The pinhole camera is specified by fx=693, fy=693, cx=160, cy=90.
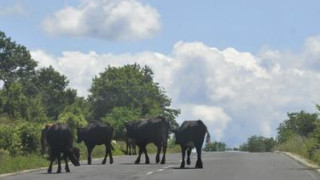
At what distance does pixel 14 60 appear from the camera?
110m

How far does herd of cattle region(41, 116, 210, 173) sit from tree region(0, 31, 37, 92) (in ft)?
253

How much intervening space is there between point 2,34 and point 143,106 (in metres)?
26.1

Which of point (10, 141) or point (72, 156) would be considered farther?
point (10, 141)

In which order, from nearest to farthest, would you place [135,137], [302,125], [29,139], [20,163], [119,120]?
[20,163]
[135,137]
[29,139]
[119,120]
[302,125]

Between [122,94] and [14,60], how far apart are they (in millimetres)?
18025

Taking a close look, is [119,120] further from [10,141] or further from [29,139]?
[10,141]

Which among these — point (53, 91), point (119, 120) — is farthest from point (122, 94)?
point (119, 120)

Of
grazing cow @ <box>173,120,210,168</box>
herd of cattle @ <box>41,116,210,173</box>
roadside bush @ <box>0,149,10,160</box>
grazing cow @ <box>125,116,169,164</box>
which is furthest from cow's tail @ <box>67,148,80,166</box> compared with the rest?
grazing cow @ <box>125,116,169,164</box>

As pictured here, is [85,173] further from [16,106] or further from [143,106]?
[143,106]

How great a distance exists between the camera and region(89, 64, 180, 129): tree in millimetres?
109000

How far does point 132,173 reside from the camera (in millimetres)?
24422

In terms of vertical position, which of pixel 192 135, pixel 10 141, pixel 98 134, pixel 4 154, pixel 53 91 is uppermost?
pixel 53 91

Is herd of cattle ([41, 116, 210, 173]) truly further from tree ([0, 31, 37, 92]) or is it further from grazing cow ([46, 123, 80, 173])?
tree ([0, 31, 37, 92])

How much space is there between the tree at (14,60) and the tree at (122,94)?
11.1 meters
